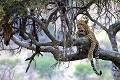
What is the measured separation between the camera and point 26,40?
319 inches

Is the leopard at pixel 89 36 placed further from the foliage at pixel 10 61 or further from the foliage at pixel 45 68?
the foliage at pixel 45 68

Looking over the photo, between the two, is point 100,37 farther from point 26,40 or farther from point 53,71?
point 26,40

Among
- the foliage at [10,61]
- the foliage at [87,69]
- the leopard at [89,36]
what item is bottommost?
the foliage at [87,69]

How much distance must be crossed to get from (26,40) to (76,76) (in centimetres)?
2965

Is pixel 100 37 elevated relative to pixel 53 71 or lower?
elevated

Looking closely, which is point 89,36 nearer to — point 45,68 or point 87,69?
point 87,69

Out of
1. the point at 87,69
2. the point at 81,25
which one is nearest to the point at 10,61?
the point at 87,69

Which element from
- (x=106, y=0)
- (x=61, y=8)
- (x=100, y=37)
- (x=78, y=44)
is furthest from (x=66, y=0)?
(x=100, y=37)

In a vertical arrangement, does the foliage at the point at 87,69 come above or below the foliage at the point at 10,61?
below

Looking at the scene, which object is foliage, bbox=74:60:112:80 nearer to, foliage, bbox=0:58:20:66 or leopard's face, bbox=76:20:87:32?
foliage, bbox=0:58:20:66

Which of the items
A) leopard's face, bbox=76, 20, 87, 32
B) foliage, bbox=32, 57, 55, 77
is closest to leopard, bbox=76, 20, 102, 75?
leopard's face, bbox=76, 20, 87, 32

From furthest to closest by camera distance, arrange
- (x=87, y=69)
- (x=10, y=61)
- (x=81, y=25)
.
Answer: (x=87, y=69)
(x=10, y=61)
(x=81, y=25)

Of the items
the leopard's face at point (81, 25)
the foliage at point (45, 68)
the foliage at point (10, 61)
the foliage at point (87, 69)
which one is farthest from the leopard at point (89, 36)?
the foliage at point (45, 68)

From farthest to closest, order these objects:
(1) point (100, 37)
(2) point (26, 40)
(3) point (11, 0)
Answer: (1) point (100, 37), (2) point (26, 40), (3) point (11, 0)
